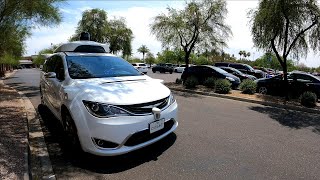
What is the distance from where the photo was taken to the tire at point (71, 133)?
466cm

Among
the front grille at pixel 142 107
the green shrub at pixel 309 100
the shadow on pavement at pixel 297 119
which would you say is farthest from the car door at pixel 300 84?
the front grille at pixel 142 107

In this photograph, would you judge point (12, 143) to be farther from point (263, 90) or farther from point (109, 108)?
point (263, 90)

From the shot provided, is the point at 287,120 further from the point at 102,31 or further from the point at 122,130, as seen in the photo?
the point at 102,31

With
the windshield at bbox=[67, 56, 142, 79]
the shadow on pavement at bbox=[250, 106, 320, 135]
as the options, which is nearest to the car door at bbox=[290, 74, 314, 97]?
the shadow on pavement at bbox=[250, 106, 320, 135]

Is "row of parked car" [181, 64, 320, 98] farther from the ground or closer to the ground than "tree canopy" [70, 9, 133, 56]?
closer to the ground

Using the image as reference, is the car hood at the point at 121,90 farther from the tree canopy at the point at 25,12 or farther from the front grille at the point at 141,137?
the tree canopy at the point at 25,12

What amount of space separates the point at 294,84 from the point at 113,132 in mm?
12233

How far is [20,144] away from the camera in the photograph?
16.8ft

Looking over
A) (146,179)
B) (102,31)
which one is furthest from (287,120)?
(102,31)

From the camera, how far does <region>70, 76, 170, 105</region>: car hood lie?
436 centimetres

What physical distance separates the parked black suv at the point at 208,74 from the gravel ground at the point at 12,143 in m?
12.0

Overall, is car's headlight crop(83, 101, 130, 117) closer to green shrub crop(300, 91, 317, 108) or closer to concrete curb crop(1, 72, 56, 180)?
concrete curb crop(1, 72, 56, 180)

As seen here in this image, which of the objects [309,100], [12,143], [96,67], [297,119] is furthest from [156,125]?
[309,100]

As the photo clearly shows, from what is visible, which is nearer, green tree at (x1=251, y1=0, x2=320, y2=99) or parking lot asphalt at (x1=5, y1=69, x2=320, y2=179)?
parking lot asphalt at (x1=5, y1=69, x2=320, y2=179)
